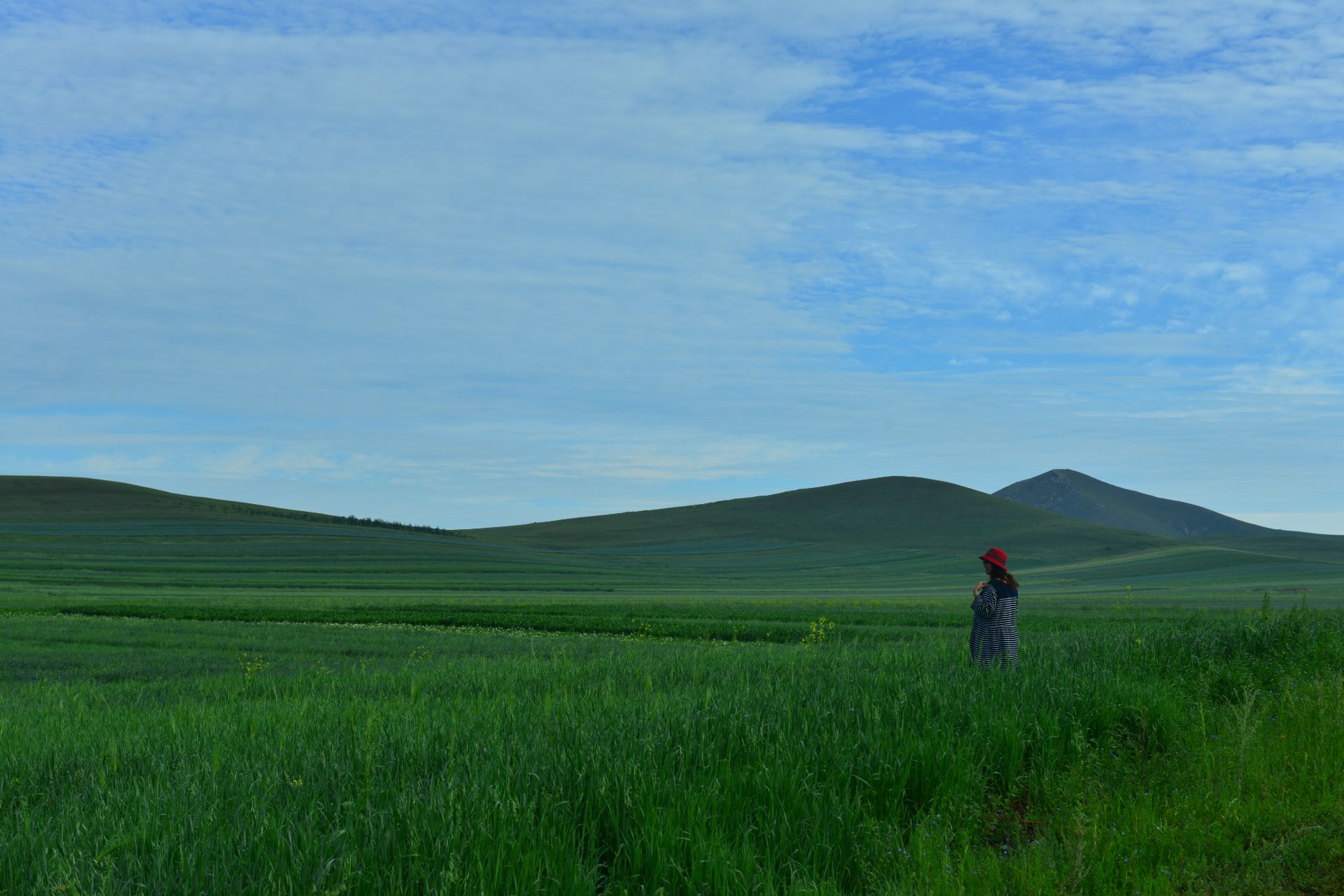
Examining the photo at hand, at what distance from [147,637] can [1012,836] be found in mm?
25429

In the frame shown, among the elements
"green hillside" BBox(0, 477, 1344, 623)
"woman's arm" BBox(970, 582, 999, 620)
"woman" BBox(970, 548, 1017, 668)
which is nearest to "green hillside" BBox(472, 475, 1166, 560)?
"green hillside" BBox(0, 477, 1344, 623)

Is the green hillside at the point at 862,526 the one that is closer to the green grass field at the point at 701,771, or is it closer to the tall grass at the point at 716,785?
the green grass field at the point at 701,771

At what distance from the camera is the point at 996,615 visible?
41.0 feet

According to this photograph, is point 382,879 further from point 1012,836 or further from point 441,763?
point 1012,836

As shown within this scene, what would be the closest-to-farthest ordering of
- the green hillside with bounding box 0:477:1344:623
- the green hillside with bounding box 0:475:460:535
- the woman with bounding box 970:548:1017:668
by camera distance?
1. the woman with bounding box 970:548:1017:668
2. the green hillside with bounding box 0:477:1344:623
3. the green hillside with bounding box 0:475:460:535

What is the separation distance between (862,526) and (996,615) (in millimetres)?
124621

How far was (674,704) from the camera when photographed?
9.49 meters

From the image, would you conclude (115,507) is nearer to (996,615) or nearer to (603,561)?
(603,561)

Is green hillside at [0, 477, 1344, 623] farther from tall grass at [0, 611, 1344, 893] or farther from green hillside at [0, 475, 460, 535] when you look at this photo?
tall grass at [0, 611, 1344, 893]

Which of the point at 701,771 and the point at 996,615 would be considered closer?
the point at 701,771

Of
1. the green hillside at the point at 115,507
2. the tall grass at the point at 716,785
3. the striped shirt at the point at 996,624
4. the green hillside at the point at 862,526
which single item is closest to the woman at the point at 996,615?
the striped shirt at the point at 996,624

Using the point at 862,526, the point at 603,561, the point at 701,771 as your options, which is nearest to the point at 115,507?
the point at 603,561

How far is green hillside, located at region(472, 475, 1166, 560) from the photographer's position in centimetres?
11762

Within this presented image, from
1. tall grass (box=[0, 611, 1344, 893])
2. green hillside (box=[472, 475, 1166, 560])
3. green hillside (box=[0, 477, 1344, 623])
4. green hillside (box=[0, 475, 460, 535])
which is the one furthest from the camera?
green hillside (box=[472, 475, 1166, 560])
